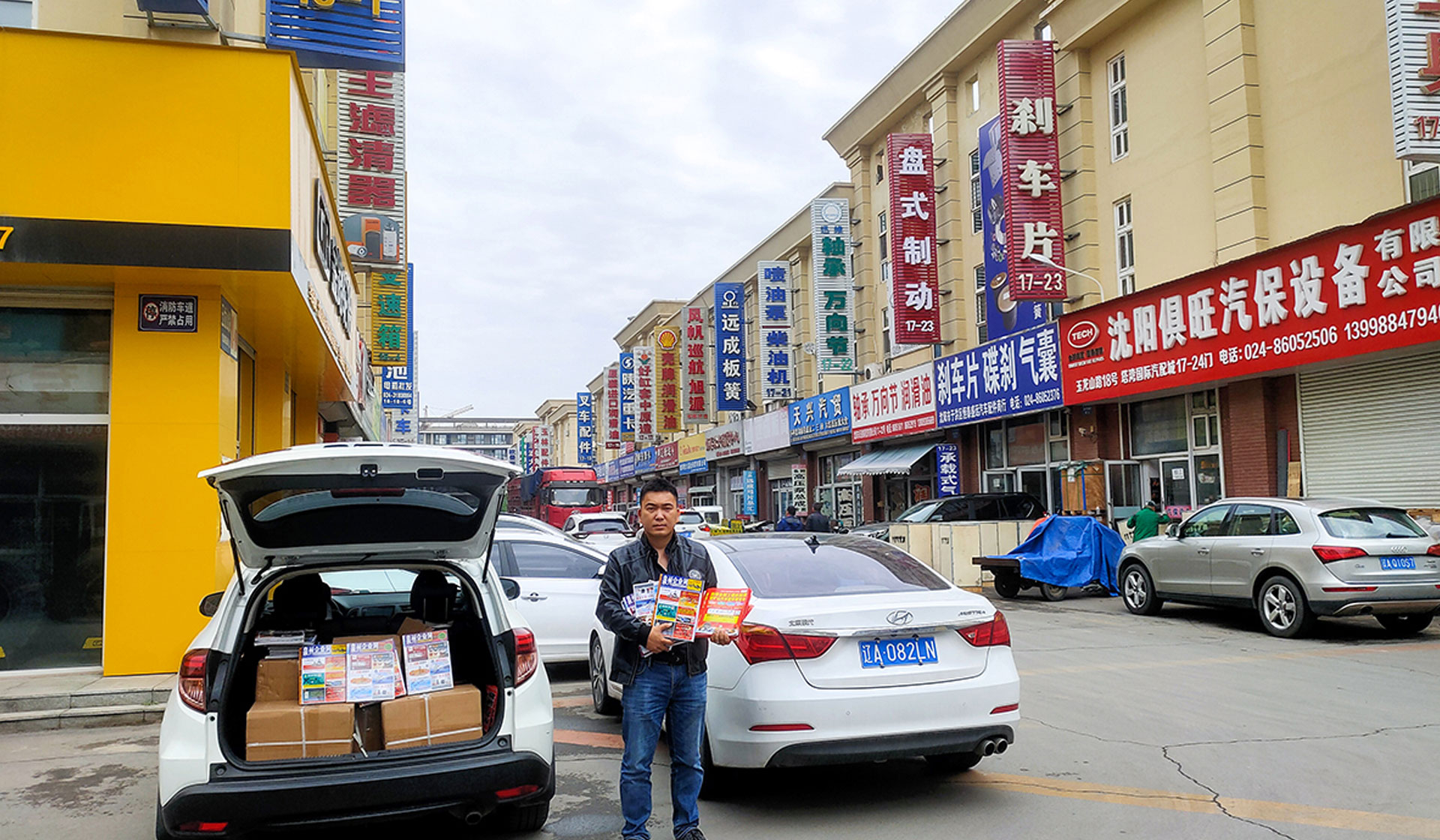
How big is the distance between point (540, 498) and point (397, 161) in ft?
57.5

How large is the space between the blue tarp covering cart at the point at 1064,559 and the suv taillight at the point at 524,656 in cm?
1241

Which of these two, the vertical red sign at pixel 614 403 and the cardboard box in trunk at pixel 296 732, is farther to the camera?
the vertical red sign at pixel 614 403

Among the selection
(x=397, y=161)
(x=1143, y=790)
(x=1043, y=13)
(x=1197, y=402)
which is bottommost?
(x=1143, y=790)

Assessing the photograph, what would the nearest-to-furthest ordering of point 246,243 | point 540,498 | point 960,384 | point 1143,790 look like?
point 1143,790 → point 246,243 → point 960,384 → point 540,498

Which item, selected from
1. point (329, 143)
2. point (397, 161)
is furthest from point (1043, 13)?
point (329, 143)

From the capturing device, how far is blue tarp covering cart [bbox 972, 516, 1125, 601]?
1599 cm

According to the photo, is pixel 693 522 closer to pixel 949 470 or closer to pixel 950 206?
pixel 949 470

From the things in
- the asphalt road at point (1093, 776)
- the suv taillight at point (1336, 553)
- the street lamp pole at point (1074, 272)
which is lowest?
the asphalt road at point (1093, 776)

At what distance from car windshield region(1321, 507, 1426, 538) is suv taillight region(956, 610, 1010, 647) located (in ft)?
23.1

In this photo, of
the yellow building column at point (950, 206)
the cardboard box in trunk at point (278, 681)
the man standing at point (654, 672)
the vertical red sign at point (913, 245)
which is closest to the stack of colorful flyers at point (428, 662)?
the cardboard box in trunk at point (278, 681)

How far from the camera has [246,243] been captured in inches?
341

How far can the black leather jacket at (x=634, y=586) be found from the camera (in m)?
4.46

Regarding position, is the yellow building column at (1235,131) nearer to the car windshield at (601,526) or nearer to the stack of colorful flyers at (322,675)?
the car windshield at (601,526)

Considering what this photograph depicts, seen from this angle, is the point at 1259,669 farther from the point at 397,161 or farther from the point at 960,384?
the point at 397,161
